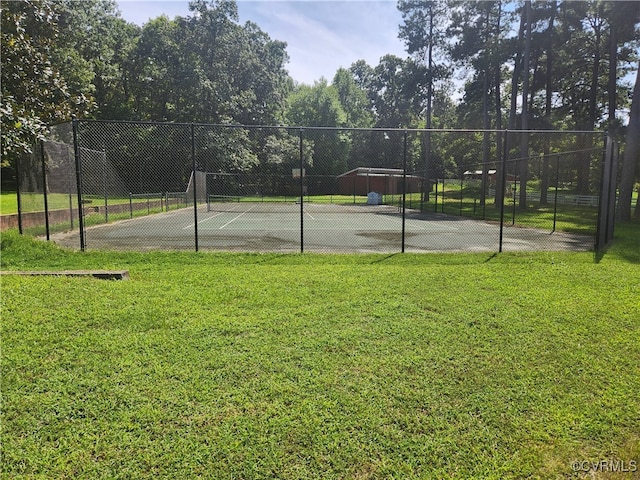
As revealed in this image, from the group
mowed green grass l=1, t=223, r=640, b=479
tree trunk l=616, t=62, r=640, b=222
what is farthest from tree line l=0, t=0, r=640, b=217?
mowed green grass l=1, t=223, r=640, b=479

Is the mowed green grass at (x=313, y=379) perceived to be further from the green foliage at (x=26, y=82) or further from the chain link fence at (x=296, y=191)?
the chain link fence at (x=296, y=191)

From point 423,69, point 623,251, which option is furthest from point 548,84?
point 623,251

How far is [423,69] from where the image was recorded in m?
32.5

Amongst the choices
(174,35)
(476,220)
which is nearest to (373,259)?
(476,220)

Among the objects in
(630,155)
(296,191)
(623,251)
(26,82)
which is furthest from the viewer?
(296,191)

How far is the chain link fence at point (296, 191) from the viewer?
925cm

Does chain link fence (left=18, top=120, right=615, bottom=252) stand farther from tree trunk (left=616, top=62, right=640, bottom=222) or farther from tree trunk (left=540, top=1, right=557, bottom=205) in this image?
tree trunk (left=616, top=62, right=640, bottom=222)

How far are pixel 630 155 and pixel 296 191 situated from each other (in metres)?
17.9

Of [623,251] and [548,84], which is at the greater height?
[548,84]

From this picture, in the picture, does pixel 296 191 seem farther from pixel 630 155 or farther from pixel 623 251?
pixel 623 251

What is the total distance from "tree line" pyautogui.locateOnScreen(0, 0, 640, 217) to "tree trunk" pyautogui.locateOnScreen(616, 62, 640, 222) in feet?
0.16

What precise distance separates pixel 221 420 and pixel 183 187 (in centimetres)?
2397

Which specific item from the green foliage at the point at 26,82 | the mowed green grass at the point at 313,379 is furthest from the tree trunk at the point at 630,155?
the green foliage at the point at 26,82

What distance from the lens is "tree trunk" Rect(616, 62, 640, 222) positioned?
14.8 m
